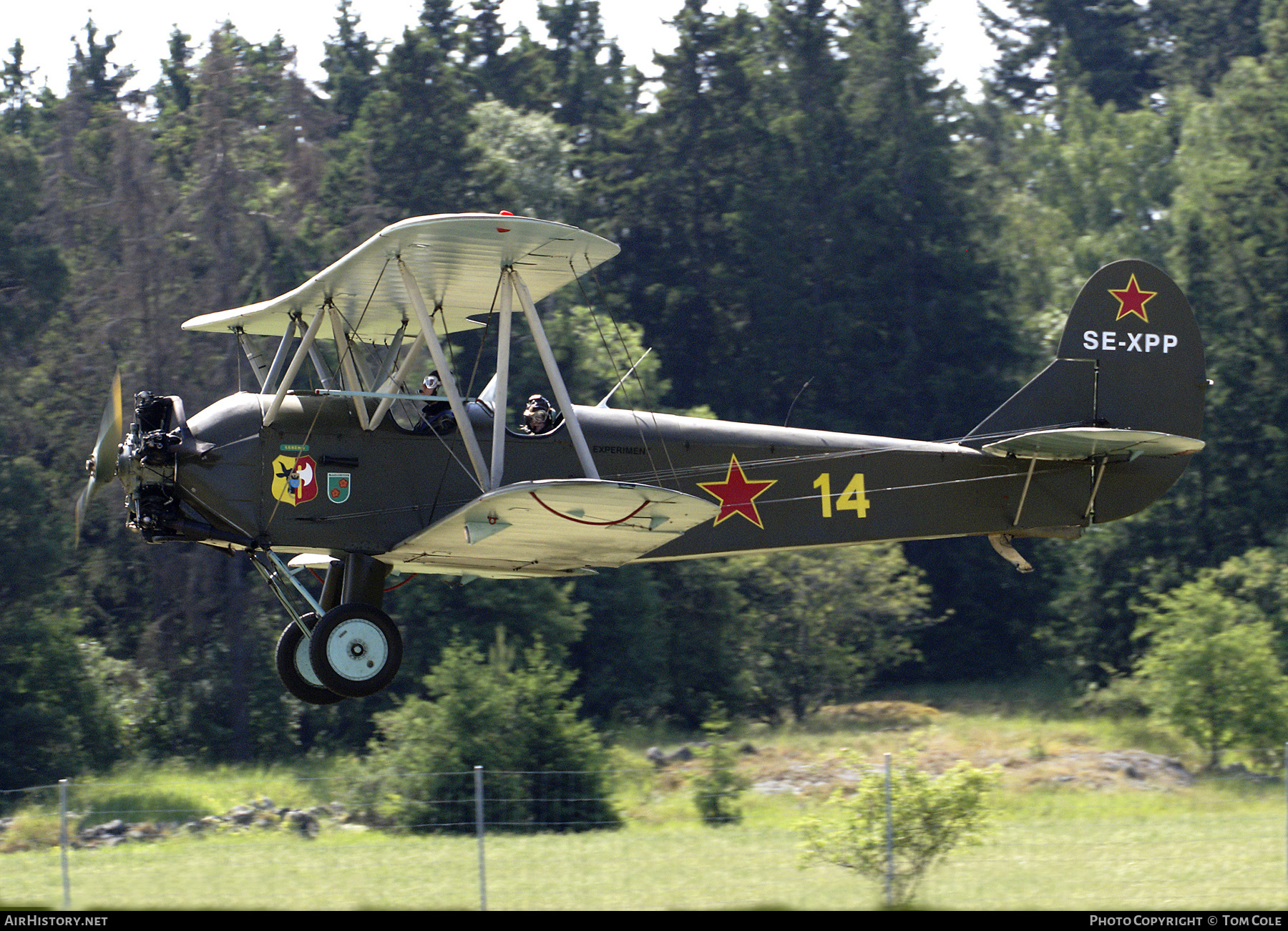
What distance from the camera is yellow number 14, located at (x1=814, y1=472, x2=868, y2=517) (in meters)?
11.8

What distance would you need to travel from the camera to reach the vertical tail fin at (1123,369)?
12656mm

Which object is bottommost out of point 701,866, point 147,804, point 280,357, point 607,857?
point 147,804

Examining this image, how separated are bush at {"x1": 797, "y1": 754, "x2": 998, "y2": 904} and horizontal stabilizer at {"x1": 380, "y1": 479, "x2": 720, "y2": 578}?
219 centimetres

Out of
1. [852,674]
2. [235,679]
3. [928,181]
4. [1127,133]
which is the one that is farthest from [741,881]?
[1127,133]

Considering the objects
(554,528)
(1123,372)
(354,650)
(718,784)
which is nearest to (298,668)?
(354,650)

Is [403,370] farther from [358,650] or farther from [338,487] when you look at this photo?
[358,650]

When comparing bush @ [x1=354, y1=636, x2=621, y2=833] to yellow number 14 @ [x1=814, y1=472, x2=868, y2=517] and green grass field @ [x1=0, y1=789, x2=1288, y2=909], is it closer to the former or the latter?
green grass field @ [x1=0, y1=789, x2=1288, y2=909]

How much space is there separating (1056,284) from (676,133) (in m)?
11.3

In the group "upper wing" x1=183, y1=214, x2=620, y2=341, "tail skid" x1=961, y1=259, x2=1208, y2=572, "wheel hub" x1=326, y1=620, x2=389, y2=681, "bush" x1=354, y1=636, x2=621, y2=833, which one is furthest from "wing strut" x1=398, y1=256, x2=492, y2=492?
"bush" x1=354, y1=636, x2=621, y2=833

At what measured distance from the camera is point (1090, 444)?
38.7 feet

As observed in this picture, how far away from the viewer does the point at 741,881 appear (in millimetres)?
9969

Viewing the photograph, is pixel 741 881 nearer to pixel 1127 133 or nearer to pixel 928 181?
pixel 928 181

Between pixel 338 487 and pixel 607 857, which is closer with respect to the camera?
pixel 338 487

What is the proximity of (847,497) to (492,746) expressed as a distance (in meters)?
7.43
